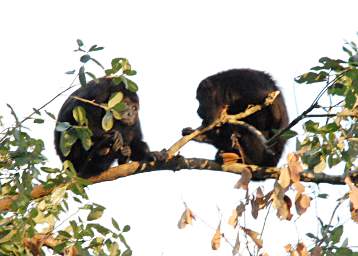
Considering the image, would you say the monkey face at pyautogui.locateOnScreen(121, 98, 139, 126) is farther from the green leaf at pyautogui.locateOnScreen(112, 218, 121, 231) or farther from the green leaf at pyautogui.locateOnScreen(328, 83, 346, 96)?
the green leaf at pyautogui.locateOnScreen(328, 83, 346, 96)

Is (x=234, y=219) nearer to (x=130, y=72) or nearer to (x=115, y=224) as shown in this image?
(x=115, y=224)

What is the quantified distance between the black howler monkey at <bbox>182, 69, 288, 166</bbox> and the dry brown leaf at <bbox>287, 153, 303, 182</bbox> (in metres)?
3.62

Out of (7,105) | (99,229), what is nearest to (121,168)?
(99,229)

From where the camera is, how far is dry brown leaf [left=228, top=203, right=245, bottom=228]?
13.5 ft

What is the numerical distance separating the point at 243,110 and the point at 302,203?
16.3 feet

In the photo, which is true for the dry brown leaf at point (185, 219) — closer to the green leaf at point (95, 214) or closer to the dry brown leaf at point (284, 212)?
the dry brown leaf at point (284, 212)

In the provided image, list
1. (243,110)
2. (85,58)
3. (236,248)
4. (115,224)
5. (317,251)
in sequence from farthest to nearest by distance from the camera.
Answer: (243,110)
(115,224)
(85,58)
(236,248)
(317,251)

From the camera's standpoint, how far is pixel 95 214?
15.8 feet

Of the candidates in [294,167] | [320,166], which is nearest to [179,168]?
[320,166]

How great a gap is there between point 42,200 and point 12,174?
0.28 meters

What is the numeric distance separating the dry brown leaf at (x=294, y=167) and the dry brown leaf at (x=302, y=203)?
163mm

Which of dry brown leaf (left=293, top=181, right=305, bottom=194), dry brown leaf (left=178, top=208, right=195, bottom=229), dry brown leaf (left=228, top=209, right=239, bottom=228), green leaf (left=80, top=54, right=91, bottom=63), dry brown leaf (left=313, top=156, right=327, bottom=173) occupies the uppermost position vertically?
green leaf (left=80, top=54, right=91, bottom=63)

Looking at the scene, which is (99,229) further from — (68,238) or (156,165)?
(156,165)

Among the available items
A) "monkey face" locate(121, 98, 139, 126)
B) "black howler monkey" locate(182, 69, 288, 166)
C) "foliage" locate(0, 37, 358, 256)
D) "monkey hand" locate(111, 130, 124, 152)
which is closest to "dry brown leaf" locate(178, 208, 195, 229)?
"foliage" locate(0, 37, 358, 256)
